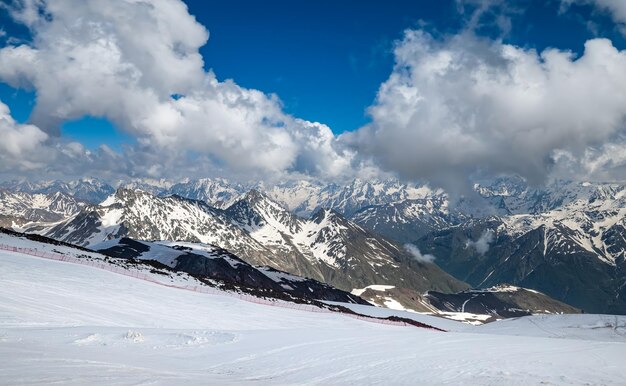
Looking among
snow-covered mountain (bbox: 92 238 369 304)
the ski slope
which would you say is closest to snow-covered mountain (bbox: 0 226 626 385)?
the ski slope

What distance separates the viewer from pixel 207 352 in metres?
18.6

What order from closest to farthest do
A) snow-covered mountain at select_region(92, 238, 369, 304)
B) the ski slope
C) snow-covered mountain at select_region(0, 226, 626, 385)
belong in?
the ski slope → snow-covered mountain at select_region(0, 226, 626, 385) → snow-covered mountain at select_region(92, 238, 369, 304)

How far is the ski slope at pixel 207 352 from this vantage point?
43.0 feet

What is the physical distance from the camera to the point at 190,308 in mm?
33375

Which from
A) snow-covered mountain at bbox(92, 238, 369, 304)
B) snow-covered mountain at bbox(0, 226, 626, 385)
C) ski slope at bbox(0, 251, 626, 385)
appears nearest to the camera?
ski slope at bbox(0, 251, 626, 385)

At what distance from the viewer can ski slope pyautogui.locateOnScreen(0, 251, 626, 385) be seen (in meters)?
13.1

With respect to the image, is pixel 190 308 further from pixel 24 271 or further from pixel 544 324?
pixel 544 324

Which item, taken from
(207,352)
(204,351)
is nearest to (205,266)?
(204,351)

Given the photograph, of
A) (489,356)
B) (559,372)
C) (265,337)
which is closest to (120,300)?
(265,337)

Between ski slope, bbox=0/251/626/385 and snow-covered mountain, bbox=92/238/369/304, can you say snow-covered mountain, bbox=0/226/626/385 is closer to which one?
ski slope, bbox=0/251/626/385

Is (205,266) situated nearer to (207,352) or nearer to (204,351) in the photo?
(204,351)

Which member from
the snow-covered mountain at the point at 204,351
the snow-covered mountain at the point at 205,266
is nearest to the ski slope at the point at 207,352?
the snow-covered mountain at the point at 204,351

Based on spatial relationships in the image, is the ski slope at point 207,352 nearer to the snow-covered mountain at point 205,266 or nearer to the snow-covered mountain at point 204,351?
the snow-covered mountain at point 204,351

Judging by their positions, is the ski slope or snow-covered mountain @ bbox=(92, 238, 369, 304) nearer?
the ski slope
